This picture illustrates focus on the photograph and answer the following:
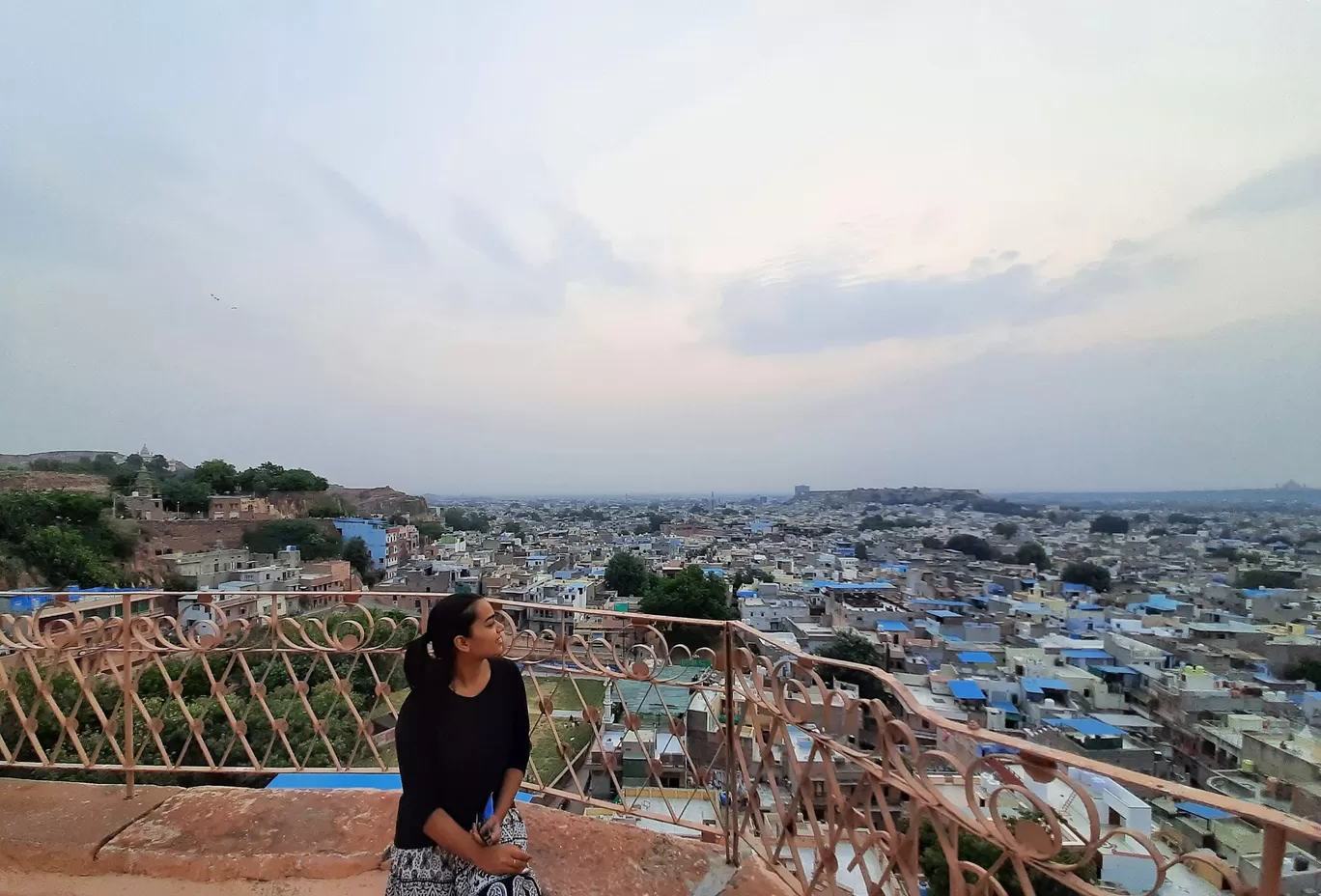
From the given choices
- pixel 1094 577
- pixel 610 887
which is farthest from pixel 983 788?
pixel 1094 577

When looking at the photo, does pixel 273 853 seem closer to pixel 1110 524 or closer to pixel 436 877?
pixel 436 877

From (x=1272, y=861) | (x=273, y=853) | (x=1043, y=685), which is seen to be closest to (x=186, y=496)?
(x=1043, y=685)

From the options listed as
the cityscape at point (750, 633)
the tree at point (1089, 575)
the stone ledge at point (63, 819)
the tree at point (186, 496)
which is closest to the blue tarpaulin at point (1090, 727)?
the cityscape at point (750, 633)

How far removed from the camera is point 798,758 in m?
2.00

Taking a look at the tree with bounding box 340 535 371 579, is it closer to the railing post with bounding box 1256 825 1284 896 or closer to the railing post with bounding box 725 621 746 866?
the railing post with bounding box 725 621 746 866

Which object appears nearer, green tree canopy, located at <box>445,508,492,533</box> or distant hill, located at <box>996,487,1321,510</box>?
distant hill, located at <box>996,487,1321,510</box>

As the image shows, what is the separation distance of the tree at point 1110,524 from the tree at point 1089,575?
72.1ft

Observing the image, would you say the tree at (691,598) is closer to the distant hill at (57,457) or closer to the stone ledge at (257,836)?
the stone ledge at (257,836)

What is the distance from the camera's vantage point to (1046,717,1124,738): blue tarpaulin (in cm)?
1581

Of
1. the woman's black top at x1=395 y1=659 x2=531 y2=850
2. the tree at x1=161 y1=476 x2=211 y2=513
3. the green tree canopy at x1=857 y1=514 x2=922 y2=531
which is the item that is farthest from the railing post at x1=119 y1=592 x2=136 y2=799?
the green tree canopy at x1=857 y1=514 x2=922 y2=531

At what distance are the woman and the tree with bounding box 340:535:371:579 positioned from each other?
135 feet

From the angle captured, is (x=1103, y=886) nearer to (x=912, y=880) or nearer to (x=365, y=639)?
(x=912, y=880)

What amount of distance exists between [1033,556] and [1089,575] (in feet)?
34.7

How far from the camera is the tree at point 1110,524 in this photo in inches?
2314
